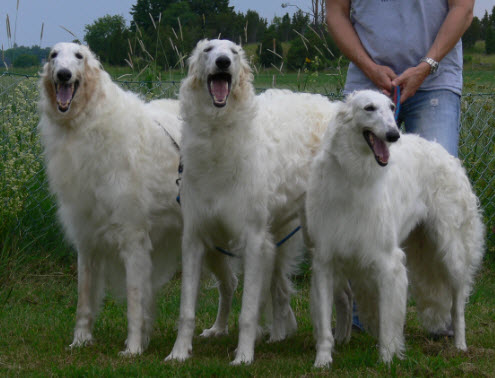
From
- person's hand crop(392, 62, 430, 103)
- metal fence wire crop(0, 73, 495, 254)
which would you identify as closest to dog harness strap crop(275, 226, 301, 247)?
person's hand crop(392, 62, 430, 103)

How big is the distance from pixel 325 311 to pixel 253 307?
440 mm

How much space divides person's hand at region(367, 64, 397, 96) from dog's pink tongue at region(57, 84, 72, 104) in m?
1.97

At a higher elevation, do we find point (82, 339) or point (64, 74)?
point (64, 74)

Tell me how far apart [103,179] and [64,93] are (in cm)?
59

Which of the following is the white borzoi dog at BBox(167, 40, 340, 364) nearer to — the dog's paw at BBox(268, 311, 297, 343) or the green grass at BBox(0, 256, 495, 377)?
the green grass at BBox(0, 256, 495, 377)

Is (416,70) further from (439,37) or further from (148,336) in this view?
(148,336)

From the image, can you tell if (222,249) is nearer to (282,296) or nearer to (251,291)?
(251,291)

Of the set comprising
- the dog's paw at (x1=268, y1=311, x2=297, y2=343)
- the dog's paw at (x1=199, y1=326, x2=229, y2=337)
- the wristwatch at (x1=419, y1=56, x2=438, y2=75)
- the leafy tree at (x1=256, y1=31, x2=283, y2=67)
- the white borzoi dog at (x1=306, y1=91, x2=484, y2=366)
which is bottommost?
the dog's paw at (x1=199, y1=326, x2=229, y2=337)

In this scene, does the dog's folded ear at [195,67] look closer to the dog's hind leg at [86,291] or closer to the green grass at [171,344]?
the dog's hind leg at [86,291]

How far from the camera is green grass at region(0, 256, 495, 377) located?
13.0ft

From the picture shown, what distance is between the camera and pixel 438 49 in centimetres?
455

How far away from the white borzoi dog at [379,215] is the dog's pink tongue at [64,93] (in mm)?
1578

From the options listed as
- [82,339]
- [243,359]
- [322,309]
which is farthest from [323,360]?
[82,339]

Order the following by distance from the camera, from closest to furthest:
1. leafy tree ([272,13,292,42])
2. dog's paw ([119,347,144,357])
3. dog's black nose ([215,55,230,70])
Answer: dog's black nose ([215,55,230,70]) < dog's paw ([119,347,144,357]) < leafy tree ([272,13,292,42])
